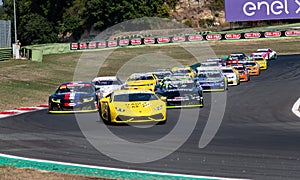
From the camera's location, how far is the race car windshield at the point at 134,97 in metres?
20.7

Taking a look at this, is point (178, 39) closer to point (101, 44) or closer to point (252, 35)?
point (252, 35)

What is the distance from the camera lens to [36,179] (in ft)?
37.2

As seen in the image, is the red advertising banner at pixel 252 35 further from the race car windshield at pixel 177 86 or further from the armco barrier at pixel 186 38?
the race car windshield at pixel 177 86


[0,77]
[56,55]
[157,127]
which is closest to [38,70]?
[0,77]

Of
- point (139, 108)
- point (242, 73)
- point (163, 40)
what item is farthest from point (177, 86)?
point (163, 40)

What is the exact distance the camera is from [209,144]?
15.0 meters

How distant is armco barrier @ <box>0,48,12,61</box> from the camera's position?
2056 inches

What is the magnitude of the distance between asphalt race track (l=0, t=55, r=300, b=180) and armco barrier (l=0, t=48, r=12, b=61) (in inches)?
1123

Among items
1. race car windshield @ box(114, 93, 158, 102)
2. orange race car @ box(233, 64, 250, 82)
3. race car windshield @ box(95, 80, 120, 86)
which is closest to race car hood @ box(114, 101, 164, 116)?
race car windshield @ box(114, 93, 158, 102)

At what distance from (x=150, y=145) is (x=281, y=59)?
44806mm

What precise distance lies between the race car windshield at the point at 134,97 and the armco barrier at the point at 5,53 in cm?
3292

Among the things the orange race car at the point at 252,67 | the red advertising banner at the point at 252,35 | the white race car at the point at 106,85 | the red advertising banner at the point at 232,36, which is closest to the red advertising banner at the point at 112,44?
the red advertising banner at the point at 232,36

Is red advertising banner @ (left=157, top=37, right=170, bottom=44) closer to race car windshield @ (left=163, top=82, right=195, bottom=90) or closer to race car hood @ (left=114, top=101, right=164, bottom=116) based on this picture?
race car windshield @ (left=163, top=82, right=195, bottom=90)

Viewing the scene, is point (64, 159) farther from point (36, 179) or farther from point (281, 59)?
point (281, 59)
